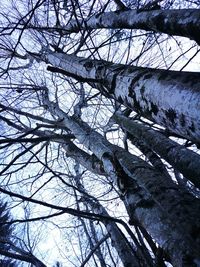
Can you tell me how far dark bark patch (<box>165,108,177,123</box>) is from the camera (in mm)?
1191

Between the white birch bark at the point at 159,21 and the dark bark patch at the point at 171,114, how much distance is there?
15.7 inches

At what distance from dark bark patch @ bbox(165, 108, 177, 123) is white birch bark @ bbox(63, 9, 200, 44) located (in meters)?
0.40

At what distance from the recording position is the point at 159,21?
1678 mm

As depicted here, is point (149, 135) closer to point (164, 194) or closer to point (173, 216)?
point (164, 194)

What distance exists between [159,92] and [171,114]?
0.13m

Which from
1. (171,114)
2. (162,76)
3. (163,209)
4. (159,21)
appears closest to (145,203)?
(163,209)

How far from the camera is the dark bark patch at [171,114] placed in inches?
46.9

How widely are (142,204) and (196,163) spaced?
635 mm

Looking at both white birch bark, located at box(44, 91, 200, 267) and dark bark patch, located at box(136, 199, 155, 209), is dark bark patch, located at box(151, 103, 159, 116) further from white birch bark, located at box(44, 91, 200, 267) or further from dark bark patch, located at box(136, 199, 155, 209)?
dark bark patch, located at box(136, 199, 155, 209)

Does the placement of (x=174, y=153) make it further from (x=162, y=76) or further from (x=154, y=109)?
(x=162, y=76)

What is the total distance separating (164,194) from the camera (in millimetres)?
1252

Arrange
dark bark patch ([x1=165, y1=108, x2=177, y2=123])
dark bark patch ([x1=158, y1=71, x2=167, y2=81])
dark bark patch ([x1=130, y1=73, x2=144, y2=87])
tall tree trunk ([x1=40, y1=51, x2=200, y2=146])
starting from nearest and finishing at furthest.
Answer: tall tree trunk ([x1=40, y1=51, x2=200, y2=146]), dark bark patch ([x1=165, y1=108, x2=177, y2=123]), dark bark patch ([x1=158, y1=71, x2=167, y2=81]), dark bark patch ([x1=130, y1=73, x2=144, y2=87])

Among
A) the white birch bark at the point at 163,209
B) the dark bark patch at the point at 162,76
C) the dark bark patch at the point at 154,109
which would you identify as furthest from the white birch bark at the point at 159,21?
the white birch bark at the point at 163,209

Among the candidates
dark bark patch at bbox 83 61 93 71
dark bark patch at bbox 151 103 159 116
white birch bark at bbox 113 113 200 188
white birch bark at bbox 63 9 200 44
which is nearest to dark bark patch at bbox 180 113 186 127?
dark bark patch at bbox 151 103 159 116
